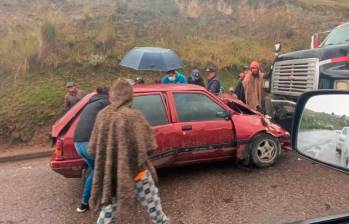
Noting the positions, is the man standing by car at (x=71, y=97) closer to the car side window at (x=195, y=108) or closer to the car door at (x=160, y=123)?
the car door at (x=160, y=123)

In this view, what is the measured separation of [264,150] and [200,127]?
120cm

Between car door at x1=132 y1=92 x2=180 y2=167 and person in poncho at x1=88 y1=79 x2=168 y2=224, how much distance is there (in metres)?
1.63

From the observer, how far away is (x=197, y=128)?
587 centimetres

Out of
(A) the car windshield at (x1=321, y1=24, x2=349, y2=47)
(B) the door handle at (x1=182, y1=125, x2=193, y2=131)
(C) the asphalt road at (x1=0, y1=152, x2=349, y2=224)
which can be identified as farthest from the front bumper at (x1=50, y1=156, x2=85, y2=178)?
(A) the car windshield at (x1=321, y1=24, x2=349, y2=47)

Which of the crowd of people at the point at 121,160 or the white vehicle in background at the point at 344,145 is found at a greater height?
the white vehicle in background at the point at 344,145

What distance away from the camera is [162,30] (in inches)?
587

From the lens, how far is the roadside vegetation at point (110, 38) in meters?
9.95

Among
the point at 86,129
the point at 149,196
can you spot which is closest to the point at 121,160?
the point at 149,196

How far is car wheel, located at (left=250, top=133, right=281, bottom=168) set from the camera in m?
6.18

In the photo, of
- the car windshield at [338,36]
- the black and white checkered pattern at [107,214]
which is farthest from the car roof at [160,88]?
the car windshield at [338,36]

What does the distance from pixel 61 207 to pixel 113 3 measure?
46.6ft

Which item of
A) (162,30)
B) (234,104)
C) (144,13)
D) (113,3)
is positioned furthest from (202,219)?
(113,3)

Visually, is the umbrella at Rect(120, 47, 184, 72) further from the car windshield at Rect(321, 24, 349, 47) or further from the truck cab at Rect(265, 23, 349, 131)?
the car windshield at Rect(321, 24, 349, 47)

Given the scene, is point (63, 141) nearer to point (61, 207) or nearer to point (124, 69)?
point (61, 207)
